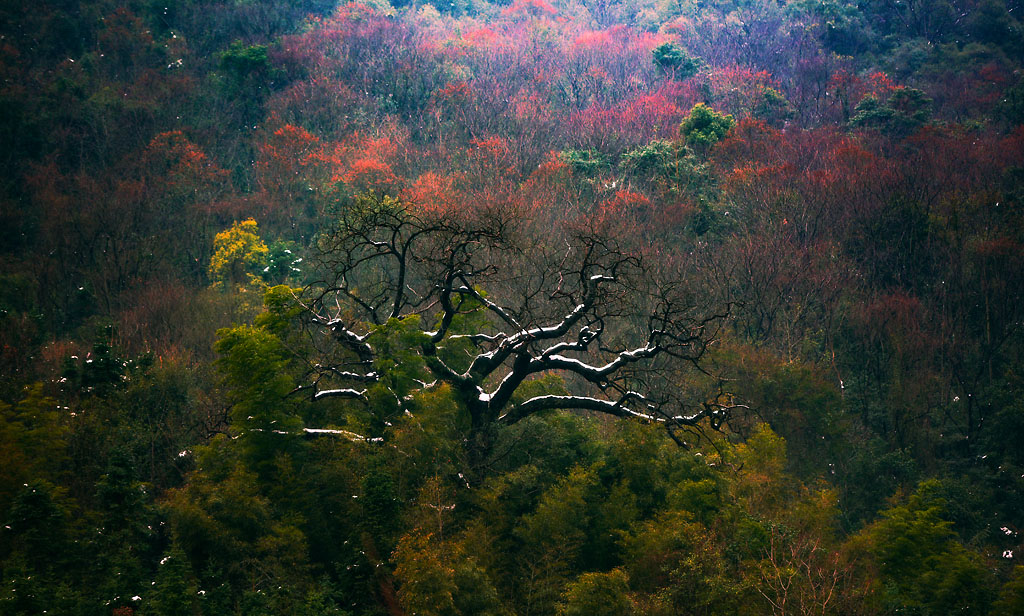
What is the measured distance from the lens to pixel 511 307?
27.0 m

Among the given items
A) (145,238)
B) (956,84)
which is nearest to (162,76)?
(145,238)

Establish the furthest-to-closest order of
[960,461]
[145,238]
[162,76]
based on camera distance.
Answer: [162,76]
[145,238]
[960,461]

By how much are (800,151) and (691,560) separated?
31698 millimetres

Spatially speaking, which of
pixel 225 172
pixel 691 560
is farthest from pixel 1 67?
pixel 691 560

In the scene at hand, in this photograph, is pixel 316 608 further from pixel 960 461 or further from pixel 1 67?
pixel 1 67

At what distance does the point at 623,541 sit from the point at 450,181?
25907 millimetres

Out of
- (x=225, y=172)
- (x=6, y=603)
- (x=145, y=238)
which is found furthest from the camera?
(x=225, y=172)

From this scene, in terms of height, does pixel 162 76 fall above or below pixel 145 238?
above

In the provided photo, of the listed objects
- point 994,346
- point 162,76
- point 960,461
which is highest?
point 162,76

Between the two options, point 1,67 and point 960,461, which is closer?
point 960,461

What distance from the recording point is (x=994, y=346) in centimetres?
3170

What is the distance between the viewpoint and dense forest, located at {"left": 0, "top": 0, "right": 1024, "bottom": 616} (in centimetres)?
1476

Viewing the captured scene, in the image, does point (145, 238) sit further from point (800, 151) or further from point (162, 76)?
point (800, 151)

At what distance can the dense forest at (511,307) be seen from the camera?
14.8 meters
